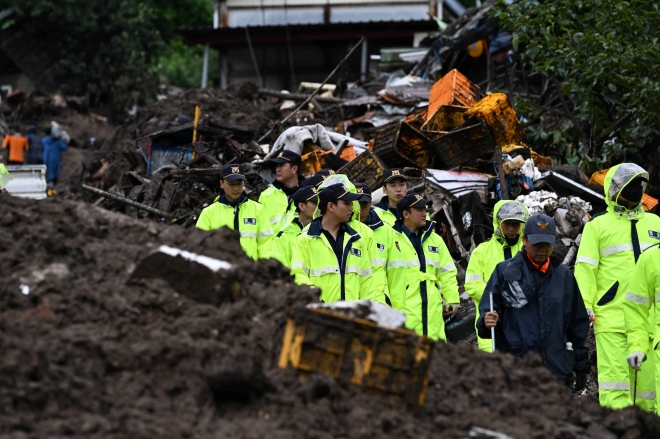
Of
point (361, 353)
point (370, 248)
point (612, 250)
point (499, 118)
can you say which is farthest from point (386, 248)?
point (499, 118)

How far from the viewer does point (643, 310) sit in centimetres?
823

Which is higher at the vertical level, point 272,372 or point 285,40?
point 285,40

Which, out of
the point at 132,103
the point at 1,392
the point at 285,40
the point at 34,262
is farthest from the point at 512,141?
the point at 132,103

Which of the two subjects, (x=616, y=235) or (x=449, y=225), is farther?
(x=449, y=225)

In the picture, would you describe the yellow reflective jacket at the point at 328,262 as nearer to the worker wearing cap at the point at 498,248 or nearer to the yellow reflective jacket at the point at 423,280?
the yellow reflective jacket at the point at 423,280

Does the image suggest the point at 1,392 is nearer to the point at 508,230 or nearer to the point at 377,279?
the point at 377,279

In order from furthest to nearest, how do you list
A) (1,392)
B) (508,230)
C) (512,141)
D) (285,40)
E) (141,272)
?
(285,40), (512,141), (508,230), (141,272), (1,392)

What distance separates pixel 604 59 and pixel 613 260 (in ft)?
17.7

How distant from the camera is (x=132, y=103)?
36.0 m

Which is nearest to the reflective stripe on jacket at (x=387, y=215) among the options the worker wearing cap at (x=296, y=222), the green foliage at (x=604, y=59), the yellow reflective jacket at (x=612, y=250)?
the worker wearing cap at (x=296, y=222)

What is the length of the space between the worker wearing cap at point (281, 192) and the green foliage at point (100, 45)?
1007 inches

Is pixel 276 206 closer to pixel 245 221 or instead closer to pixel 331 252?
pixel 245 221

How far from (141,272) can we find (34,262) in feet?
2.18

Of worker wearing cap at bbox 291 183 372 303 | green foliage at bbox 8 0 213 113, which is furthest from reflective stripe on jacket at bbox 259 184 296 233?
green foliage at bbox 8 0 213 113
